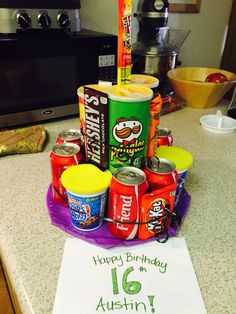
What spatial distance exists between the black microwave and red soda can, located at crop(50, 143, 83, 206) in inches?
15.1

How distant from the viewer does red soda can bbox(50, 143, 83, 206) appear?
550mm

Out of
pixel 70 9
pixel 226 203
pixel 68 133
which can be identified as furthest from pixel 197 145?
pixel 70 9

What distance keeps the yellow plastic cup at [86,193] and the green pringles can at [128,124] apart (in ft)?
0.14

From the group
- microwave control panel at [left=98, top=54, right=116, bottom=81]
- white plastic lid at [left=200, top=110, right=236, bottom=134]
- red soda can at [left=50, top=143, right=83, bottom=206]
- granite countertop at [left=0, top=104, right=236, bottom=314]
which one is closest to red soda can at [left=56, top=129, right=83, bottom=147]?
red soda can at [left=50, top=143, right=83, bottom=206]

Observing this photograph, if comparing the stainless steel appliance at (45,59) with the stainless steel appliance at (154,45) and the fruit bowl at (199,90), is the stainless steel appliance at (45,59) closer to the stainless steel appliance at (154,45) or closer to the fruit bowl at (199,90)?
the stainless steel appliance at (154,45)

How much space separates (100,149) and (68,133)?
142 mm

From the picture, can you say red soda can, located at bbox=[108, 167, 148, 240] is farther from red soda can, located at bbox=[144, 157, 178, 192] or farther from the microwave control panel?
the microwave control panel

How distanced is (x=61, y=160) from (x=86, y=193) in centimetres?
11

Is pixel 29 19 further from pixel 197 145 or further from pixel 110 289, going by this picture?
pixel 110 289

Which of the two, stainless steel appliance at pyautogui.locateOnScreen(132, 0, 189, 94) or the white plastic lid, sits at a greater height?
stainless steel appliance at pyautogui.locateOnScreen(132, 0, 189, 94)

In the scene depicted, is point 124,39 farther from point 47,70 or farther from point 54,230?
point 47,70

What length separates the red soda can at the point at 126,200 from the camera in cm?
47

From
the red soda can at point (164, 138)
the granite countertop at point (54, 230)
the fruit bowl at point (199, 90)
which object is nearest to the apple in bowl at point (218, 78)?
the fruit bowl at point (199, 90)

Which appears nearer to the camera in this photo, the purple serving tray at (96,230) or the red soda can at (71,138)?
the purple serving tray at (96,230)
